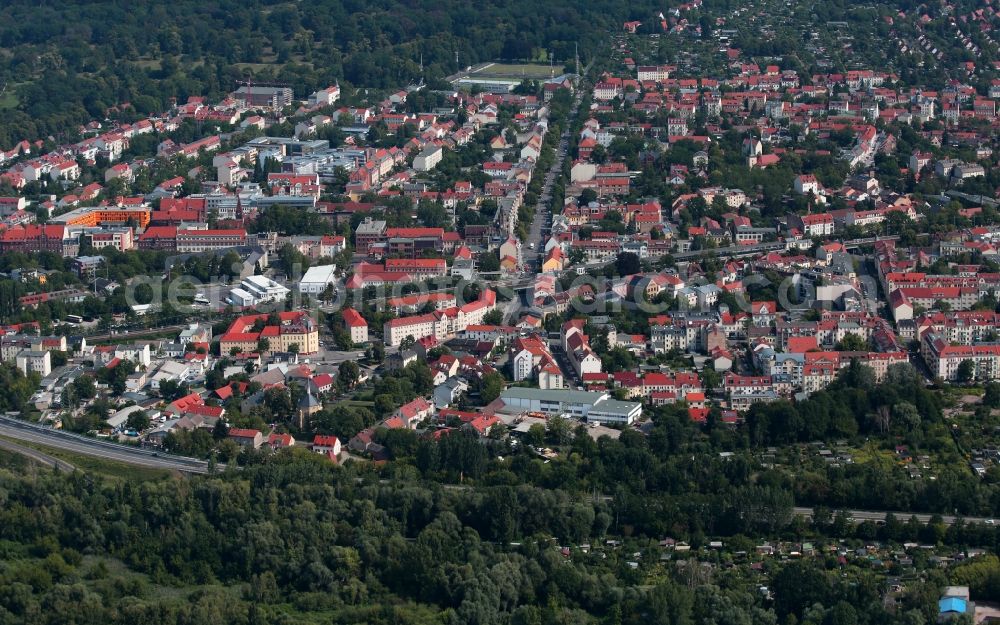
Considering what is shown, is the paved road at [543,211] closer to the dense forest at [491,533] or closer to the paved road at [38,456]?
the dense forest at [491,533]

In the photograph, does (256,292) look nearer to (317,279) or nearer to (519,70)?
(317,279)

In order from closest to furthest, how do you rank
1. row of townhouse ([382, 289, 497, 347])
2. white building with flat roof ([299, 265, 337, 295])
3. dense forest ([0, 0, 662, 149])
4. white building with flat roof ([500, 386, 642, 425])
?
1. white building with flat roof ([500, 386, 642, 425])
2. row of townhouse ([382, 289, 497, 347])
3. white building with flat roof ([299, 265, 337, 295])
4. dense forest ([0, 0, 662, 149])

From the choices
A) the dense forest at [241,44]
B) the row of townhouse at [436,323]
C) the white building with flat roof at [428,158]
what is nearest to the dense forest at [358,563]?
the row of townhouse at [436,323]

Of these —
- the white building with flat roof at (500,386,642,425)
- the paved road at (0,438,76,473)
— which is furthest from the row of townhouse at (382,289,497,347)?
the paved road at (0,438,76,473)

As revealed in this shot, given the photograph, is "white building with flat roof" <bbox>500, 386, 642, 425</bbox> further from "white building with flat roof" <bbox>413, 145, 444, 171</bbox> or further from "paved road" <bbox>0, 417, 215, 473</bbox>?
"white building with flat roof" <bbox>413, 145, 444, 171</bbox>

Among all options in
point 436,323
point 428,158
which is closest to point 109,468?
point 436,323

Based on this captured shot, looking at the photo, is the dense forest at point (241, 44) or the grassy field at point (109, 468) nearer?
the grassy field at point (109, 468)

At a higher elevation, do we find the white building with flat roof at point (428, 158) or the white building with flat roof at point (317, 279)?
the white building with flat roof at point (428, 158)

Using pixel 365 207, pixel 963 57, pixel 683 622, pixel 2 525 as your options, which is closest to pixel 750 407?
A: pixel 683 622
